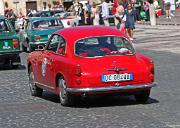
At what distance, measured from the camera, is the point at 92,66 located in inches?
456

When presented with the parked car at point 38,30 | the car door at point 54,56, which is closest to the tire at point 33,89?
the car door at point 54,56

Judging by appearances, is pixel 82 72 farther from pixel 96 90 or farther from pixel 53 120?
pixel 53 120

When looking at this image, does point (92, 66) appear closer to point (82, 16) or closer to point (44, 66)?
point (44, 66)

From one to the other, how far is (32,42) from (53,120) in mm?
18142

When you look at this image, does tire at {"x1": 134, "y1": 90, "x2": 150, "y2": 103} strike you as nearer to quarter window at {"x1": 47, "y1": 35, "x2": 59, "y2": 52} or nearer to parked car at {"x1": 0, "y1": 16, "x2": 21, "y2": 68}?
quarter window at {"x1": 47, "y1": 35, "x2": 59, "y2": 52}

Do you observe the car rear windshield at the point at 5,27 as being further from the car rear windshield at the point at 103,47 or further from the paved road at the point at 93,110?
the car rear windshield at the point at 103,47

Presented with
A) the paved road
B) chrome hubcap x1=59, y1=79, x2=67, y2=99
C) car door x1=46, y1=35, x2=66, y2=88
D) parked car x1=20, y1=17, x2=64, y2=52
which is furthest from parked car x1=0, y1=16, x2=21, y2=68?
chrome hubcap x1=59, y1=79, x2=67, y2=99

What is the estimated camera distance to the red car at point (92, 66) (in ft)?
37.7

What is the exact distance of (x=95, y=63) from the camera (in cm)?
1167

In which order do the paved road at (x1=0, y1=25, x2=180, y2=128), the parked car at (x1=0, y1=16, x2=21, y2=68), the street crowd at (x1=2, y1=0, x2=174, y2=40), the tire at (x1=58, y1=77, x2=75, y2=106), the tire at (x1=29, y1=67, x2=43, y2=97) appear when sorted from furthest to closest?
the street crowd at (x1=2, y1=0, x2=174, y2=40)
the parked car at (x1=0, y1=16, x2=21, y2=68)
the tire at (x1=29, y1=67, x2=43, y2=97)
the tire at (x1=58, y1=77, x2=75, y2=106)
the paved road at (x1=0, y1=25, x2=180, y2=128)

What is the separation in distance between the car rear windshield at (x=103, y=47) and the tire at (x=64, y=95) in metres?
0.59

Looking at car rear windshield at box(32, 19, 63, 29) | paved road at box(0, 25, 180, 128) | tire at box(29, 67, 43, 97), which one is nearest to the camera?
paved road at box(0, 25, 180, 128)

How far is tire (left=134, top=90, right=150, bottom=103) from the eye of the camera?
12054 mm

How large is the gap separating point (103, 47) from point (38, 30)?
16389 millimetres
